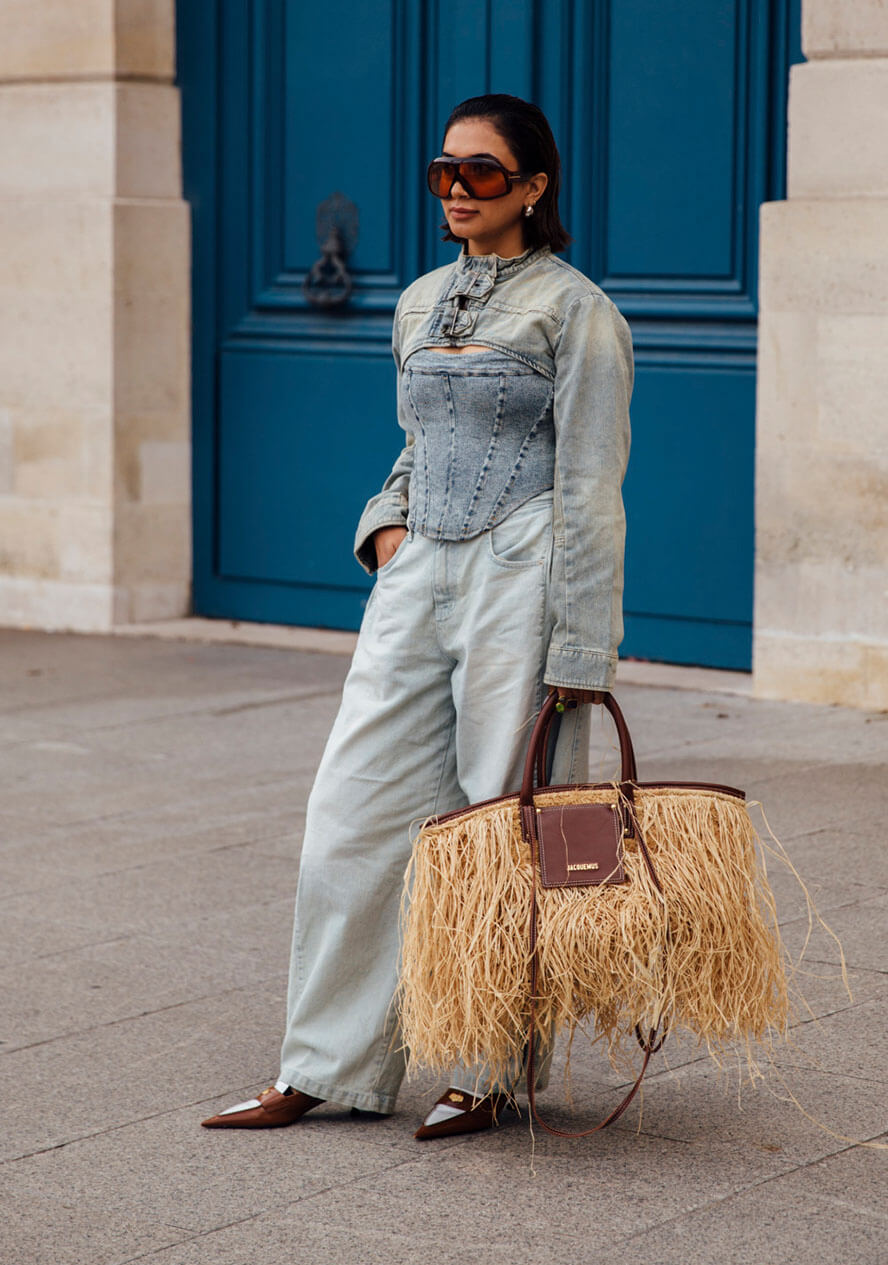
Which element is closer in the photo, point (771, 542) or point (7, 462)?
point (771, 542)

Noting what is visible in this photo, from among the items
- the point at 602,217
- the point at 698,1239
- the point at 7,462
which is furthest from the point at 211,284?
the point at 698,1239

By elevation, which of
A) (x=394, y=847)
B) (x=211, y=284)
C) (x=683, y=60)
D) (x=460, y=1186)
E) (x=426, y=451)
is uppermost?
(x=683, y=60)

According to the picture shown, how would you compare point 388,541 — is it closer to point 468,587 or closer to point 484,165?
point 468,587

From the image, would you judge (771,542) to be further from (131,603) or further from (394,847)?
(394,847)

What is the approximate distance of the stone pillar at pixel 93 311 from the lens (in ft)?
31.2

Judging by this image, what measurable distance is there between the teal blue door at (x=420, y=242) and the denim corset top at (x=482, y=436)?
15.4 feet

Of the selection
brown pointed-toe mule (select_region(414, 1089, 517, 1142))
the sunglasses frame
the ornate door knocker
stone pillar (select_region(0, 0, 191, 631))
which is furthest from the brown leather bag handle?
stone pillar (select_region(0, 0, 191, 631))

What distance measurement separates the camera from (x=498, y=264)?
3.74m

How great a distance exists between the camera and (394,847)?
3.79 m

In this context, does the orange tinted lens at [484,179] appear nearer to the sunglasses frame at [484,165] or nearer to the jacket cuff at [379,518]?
the sunglasses frame at [484,165]

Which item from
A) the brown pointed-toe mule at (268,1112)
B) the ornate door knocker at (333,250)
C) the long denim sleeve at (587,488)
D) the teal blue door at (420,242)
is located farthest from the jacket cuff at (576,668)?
the ornate door knocker at (333,250)

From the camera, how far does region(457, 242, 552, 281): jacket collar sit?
374 centimetres

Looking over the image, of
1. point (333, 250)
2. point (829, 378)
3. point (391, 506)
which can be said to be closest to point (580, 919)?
point (391, 506)

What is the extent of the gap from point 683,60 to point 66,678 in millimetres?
3539
